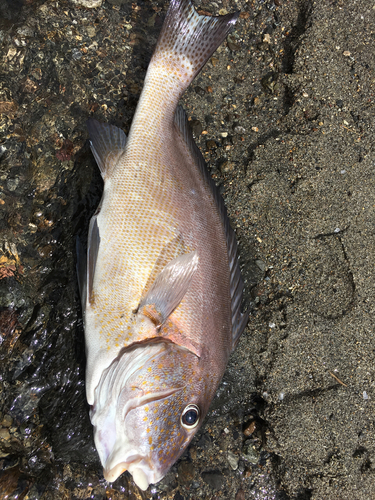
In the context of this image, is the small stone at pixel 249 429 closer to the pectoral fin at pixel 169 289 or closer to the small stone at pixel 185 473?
the small stone at pixel 185 473

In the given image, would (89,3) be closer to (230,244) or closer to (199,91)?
(199,91)

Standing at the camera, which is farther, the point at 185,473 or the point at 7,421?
the point at 185,473

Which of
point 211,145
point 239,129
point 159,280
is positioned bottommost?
point 159,280

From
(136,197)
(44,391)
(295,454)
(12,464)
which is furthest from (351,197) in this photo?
(12,464)

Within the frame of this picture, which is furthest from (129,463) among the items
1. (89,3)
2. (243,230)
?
(89,3)

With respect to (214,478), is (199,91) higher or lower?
higher

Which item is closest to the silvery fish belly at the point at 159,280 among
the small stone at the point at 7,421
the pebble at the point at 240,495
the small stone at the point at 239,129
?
the small stone at the point at 239,129

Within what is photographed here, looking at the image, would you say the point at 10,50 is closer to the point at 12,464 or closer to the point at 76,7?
the point at 76,7
